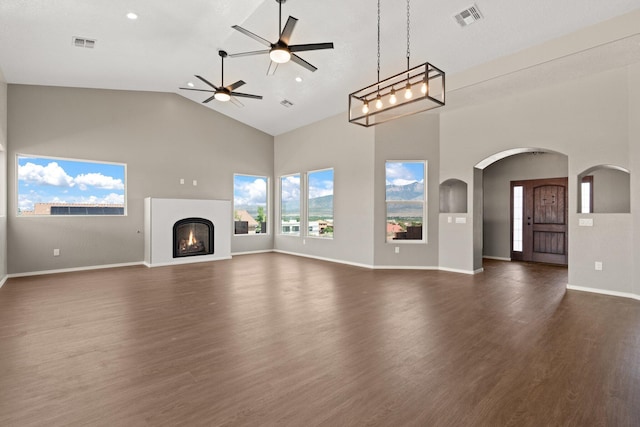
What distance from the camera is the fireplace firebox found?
7.19 m

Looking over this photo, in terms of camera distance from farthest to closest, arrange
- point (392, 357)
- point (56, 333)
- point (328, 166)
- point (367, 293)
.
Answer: point (328, 166)
point (367, 293)
point (56, 333)
point (392, 357)

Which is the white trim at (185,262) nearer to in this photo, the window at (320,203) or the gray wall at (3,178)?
the gray wall at (3,178)

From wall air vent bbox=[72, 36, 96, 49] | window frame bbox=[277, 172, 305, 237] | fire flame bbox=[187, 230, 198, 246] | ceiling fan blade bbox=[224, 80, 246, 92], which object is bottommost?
fire flame bbox=[187, 230, 198, 246]

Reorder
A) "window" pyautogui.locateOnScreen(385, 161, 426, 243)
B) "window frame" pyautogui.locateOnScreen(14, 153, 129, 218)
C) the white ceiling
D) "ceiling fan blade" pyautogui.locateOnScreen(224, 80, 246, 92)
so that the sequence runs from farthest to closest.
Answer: "window" pyautogui.locateOnScreen(385, 161, 426, 243) < "window frame" pyautogui.locateOnScreen(14, 153, 129, 218) < "ceiling fan blade" pyautogui.locateOnScreen(224, 80, 246, 92) < the white ceiling

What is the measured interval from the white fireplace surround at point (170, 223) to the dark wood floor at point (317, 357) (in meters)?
2.06

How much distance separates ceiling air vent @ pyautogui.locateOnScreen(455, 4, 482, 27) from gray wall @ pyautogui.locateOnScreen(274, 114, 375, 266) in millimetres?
2778

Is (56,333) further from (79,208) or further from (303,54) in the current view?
(303,54)

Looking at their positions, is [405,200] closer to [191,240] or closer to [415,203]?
[415,203]

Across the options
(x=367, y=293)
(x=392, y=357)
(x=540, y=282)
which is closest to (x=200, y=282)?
(x=367, y=293)

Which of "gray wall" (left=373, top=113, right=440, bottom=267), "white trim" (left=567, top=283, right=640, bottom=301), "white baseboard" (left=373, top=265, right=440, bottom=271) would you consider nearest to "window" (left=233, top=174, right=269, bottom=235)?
"gray wall" (left=373, top=113, right=440, bottom=267)

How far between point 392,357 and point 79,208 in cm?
677

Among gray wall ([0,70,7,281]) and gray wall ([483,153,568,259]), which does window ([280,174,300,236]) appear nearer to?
gray wall ([483,153,568,259])

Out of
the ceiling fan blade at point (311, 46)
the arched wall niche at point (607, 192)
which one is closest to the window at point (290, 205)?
the ceiling fan blade at point (311, 46)

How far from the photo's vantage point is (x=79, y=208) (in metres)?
6.36
